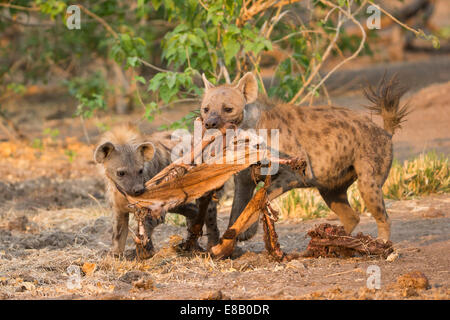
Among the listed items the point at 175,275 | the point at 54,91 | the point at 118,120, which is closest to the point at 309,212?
the point at 175,275

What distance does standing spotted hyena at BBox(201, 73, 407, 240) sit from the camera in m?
4.70

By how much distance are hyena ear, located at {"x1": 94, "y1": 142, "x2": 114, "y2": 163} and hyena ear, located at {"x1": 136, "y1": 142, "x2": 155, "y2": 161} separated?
0.62 feet

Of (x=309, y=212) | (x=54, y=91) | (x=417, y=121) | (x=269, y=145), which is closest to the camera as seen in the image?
(x=269, y=145)

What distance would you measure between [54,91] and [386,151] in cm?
1121

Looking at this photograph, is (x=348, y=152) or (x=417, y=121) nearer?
(x=348, y=152)

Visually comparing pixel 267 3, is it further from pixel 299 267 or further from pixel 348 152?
pixel 299 267

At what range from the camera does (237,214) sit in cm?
485

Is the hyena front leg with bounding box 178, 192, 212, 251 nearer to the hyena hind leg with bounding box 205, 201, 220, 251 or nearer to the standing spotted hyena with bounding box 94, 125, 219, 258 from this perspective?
the standing spotted hyena with bounding box 94, 125, 219, 258

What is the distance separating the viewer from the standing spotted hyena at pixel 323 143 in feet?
15.4

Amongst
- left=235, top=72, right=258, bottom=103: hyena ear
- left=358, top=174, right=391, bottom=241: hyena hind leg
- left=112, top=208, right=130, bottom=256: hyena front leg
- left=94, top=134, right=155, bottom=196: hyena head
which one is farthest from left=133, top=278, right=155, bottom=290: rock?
left=358, top=174, right=391, bottom=241: hyena hind leg

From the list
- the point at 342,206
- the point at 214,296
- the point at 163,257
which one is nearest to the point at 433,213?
the point at 342,206

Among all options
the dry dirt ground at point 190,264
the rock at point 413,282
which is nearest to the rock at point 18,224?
the dry dirt ground at point 190,264

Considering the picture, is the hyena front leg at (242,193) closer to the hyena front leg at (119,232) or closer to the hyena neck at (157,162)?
the hyena neck at (157,162)

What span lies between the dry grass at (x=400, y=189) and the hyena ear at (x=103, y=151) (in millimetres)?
2279
